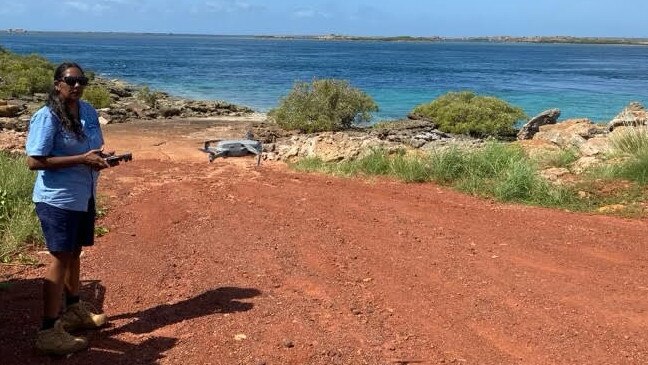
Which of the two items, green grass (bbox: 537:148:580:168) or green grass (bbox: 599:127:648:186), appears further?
green grass (bbox: 537:148:580:168)

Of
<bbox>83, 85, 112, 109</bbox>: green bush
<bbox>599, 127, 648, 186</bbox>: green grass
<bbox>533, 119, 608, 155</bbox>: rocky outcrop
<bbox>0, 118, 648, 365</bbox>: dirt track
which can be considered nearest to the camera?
<bbox>0, 118, 648, 365</bbox>: dirt track

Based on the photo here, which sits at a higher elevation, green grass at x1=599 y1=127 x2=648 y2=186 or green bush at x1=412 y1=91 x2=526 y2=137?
green grass at x1=599 y1=127 x2=648 y2=186

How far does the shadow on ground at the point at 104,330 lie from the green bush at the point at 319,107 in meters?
12.3

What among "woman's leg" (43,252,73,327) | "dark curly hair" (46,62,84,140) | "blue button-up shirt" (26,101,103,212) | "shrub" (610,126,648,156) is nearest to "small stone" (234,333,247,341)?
"woman's leg" (43,252,73,327)

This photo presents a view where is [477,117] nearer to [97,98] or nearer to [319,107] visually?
[319,107]

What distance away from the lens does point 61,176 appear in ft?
12.6

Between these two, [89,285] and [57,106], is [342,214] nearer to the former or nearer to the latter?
[89,285]

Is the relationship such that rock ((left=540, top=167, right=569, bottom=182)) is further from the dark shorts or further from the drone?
the dark shorts

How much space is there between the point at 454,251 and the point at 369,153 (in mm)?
5031

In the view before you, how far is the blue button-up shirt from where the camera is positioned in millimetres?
3742

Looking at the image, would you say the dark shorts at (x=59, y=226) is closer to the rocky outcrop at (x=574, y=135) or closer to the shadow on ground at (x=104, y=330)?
the shadow on ground at (x=104, y=330)

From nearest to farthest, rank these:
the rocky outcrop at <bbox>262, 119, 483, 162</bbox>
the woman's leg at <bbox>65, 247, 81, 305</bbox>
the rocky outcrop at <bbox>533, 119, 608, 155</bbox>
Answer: the woman's leg at <bbox>65, 247, 81, 305</bbox>
the rocky outcrop at <bbox>262, 119, 483, 162</bbox>
the rocky outcrop at <bbox>533, 119, 608, 155</bbox>

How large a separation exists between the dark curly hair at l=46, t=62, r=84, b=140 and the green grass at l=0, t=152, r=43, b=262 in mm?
2368

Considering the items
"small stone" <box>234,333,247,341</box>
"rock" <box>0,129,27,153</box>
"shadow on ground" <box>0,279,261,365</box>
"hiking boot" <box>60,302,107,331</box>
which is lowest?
"rock" <box>0,129,27,153</box>
